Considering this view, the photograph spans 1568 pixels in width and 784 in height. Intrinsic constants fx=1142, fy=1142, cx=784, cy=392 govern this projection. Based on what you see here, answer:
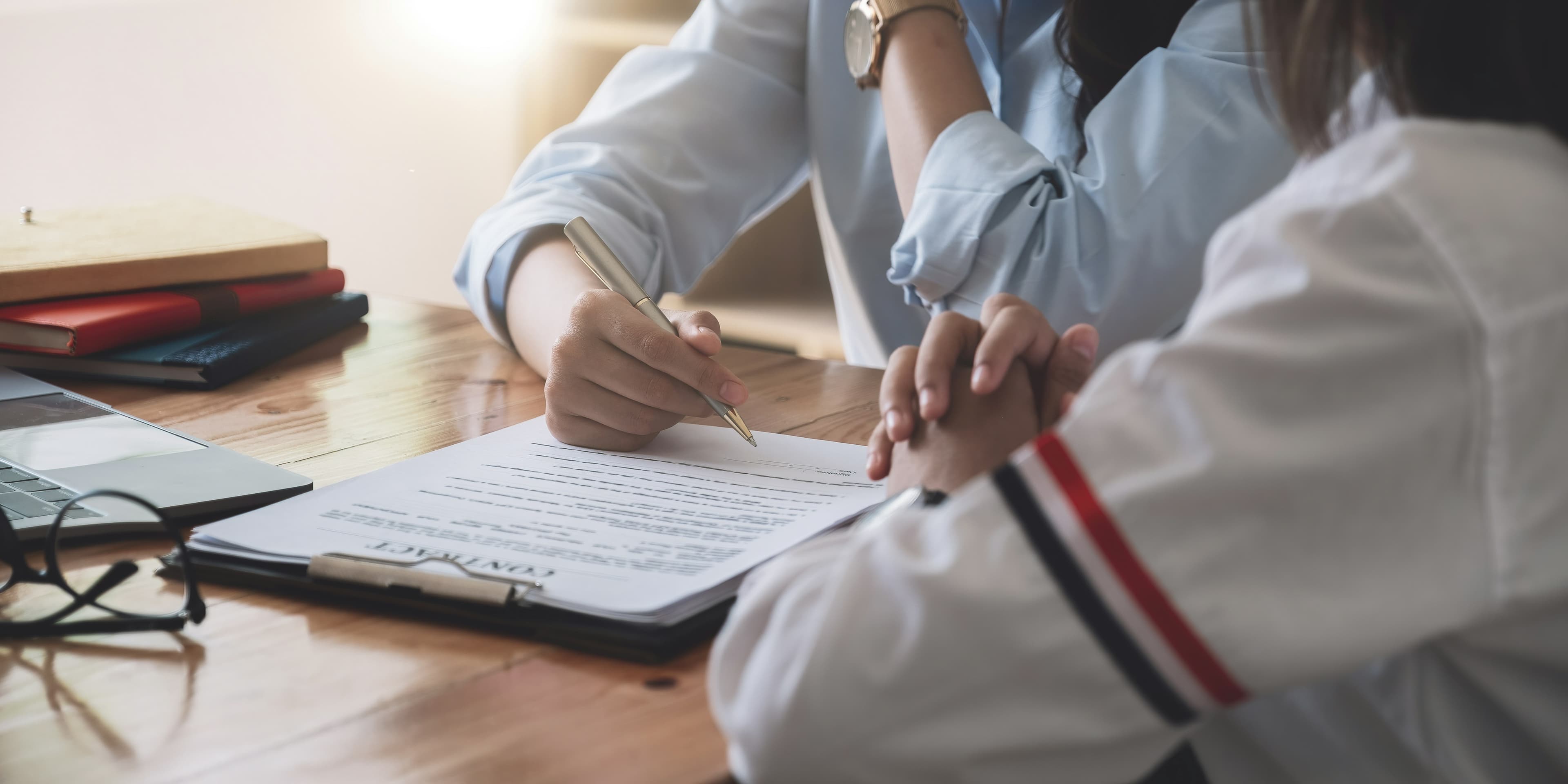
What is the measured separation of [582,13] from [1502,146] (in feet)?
7.44

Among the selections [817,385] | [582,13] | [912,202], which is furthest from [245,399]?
[582,13]

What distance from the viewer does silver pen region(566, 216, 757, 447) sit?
79 centimetres

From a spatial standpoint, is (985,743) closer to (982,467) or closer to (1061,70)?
(982,467)

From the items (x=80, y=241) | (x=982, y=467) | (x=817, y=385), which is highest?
(x=80, y=241)

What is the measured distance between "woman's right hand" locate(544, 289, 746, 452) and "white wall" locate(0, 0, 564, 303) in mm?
2003

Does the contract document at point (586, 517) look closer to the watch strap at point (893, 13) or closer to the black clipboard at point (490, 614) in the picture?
the black clipboard at point (490, 614)

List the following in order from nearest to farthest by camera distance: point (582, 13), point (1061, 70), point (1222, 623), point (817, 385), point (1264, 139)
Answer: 1. point (1222, 623)
2. point (1264, 139)
3. point (817, 385)
4. point (1061, 70)
5. point (582, 13)

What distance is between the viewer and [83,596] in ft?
1.64

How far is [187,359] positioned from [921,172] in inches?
23.6

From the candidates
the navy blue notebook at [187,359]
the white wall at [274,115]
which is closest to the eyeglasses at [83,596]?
the navy blue notebook at [187,359]

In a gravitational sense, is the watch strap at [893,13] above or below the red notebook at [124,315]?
above

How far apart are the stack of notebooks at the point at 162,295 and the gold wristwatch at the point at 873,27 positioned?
53 cm

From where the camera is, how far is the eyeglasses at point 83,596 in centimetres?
49

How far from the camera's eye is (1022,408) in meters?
0.60
